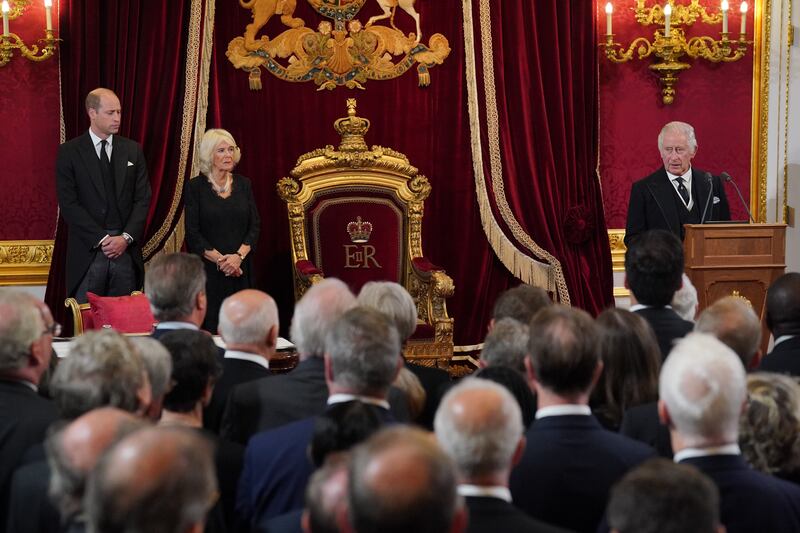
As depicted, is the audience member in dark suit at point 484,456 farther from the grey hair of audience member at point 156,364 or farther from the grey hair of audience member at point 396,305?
the grey hair of audience member at point 396,305

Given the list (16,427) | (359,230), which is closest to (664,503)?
(16,427)

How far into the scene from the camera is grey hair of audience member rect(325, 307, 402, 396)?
8.96 feet

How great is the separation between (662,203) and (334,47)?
2.27 m

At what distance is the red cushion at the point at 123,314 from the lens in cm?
552

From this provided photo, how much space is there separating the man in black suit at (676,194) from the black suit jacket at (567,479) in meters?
3.96

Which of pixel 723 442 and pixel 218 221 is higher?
pixel 218 221

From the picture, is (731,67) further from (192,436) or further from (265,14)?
(192,436)

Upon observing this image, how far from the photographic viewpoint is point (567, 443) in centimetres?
267

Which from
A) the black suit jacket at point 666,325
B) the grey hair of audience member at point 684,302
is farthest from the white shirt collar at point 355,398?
the grey hair of audience member at point 684,302

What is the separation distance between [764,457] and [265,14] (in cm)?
511

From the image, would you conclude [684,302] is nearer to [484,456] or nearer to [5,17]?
[484,456]

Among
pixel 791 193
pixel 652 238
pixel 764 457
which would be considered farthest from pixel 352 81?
pixel 764 457

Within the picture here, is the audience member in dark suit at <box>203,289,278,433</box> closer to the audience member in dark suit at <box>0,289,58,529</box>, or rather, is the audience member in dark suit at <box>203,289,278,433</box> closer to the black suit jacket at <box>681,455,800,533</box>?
the audience member in dark suit at <box>0,289,58,529</box>

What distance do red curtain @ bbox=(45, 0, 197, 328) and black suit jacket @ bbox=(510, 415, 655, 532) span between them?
4745 millimetres
